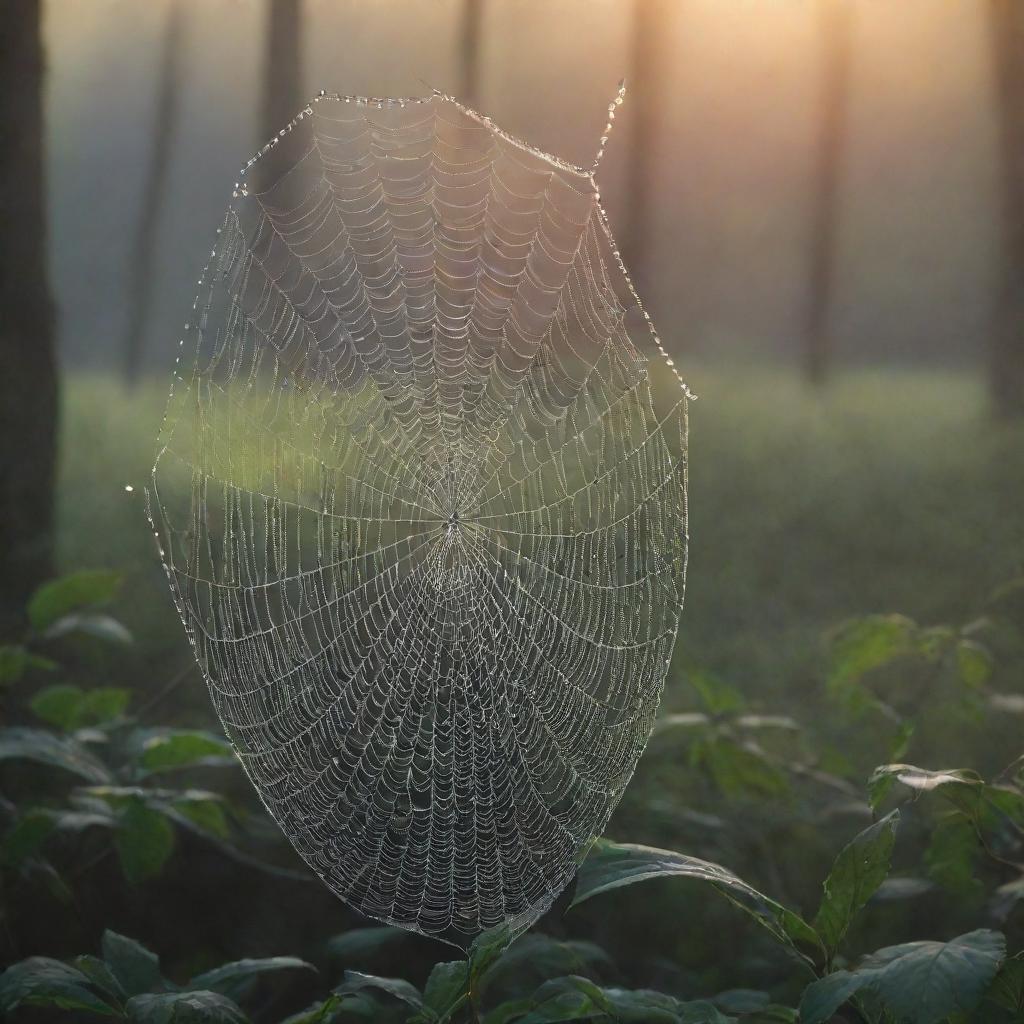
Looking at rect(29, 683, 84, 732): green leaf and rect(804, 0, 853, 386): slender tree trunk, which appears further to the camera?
rect(804, 0, 853, 386): slender tree trunk

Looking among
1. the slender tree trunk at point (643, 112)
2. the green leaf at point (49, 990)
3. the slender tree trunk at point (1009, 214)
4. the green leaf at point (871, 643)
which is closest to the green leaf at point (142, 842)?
the green leaf at point (49, 990)

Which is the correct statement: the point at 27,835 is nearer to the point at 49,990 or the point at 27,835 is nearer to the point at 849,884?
the point at 49,990

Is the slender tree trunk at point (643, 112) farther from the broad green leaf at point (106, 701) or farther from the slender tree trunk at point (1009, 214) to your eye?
the broad green leaf at point (106, 701)

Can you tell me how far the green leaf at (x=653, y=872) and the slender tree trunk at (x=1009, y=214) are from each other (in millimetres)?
1636

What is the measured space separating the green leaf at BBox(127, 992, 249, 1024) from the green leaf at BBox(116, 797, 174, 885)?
20.4 inches

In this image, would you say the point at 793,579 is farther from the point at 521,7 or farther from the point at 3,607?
the point at 3,607

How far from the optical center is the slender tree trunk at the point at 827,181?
8.46 feet

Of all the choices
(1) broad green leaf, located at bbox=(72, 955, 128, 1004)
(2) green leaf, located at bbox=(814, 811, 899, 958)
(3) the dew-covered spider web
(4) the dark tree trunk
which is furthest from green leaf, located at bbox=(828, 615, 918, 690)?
(4) the dark tree trunk

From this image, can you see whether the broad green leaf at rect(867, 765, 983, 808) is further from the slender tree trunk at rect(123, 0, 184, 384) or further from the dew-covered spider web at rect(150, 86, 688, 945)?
the slender tree trunk at rect(123, 0, 184, 384)

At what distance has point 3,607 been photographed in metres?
2.95

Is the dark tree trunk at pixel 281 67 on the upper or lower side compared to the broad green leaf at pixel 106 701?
upper

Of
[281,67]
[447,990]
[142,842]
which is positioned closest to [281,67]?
[281,67]

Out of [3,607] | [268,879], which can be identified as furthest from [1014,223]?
[3,607]

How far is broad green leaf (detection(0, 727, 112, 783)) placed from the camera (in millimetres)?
1813
